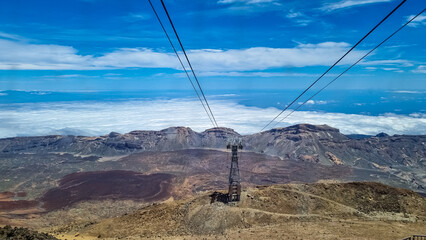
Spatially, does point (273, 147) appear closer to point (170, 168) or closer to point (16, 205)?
point (170, 168)

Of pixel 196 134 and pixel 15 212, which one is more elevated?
pixel 196 134

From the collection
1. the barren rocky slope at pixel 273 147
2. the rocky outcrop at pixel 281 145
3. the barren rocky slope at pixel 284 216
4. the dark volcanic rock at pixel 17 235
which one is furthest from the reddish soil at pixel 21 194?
the dark volcanic rock at pixel 17 235

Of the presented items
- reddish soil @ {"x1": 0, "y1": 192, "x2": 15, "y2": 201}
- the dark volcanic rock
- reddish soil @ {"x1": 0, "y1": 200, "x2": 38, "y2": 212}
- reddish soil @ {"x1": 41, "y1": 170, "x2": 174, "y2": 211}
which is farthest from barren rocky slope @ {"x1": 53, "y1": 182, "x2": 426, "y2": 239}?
reddish soil @ {"x1": 0, "y1": 192, "x2": 15, "y2": 201}

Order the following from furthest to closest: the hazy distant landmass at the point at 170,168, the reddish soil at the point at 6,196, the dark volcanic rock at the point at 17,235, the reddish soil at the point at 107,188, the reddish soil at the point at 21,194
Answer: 1. the reddish soil at the point at 21,194
2. the reddish soil at the point at 6,196
3. the reddish soil at the point at 107,188
4. the hazy distant landmass at the point at 170,168
5. the dark volcanic rock at the point at 17,235

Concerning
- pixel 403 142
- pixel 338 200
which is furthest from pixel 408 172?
pixel 338 200

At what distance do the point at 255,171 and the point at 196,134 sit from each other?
42.6 meters

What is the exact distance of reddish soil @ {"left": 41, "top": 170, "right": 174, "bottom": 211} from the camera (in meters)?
58.8

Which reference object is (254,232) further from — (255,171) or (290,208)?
(255,171)

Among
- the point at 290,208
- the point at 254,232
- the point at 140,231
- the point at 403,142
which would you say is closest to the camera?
the point at 254,232

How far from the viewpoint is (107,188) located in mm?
65562

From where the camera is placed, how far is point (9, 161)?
8931cm

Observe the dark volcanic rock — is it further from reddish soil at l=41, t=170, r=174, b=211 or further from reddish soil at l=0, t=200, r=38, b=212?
reddish soil at l=0, t=200, r=38, b=212

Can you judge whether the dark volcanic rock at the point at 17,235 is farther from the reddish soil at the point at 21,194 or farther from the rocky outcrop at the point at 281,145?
the rocky outcrop at the point at 281,145

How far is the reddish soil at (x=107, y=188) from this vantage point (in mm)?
58844
